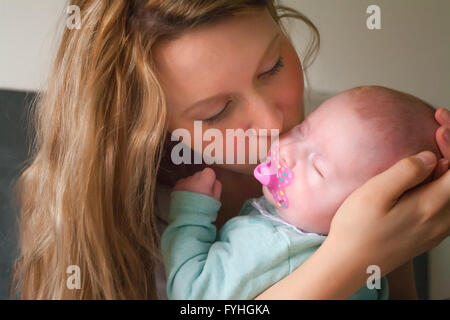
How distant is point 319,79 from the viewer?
3.21 ft


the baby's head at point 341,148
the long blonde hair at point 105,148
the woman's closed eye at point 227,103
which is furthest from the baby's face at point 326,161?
the long blonde hair at point 105,148

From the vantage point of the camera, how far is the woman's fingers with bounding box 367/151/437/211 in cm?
63

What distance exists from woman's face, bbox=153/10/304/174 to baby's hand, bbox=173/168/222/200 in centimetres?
6

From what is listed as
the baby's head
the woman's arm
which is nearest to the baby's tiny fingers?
the baby's head

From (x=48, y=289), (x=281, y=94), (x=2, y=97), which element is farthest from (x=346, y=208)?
(x=2, y=97)

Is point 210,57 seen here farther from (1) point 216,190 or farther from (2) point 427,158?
(2) point 427,158

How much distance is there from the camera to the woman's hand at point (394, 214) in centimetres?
64

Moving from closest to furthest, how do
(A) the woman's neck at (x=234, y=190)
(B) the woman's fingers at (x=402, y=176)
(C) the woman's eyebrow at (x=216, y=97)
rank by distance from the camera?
1. (B) the woman's fingers at (x=402, y=176)
2. (C) the woman's eyebrow at (x=216, y=97)
3. (A) the woman's neck at (x=234, y=190)

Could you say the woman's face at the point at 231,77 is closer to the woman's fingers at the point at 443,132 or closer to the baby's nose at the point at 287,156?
the baby's nose at the point at 287,156

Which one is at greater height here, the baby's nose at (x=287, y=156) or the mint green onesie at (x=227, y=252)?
the baby's nose at (x=287, y=156)

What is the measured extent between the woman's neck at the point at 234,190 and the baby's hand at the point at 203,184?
0.11 m

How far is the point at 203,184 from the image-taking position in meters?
0.81

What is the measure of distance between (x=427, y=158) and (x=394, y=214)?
0.31ft

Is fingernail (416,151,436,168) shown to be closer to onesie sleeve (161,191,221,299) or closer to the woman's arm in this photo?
the woman's arm
